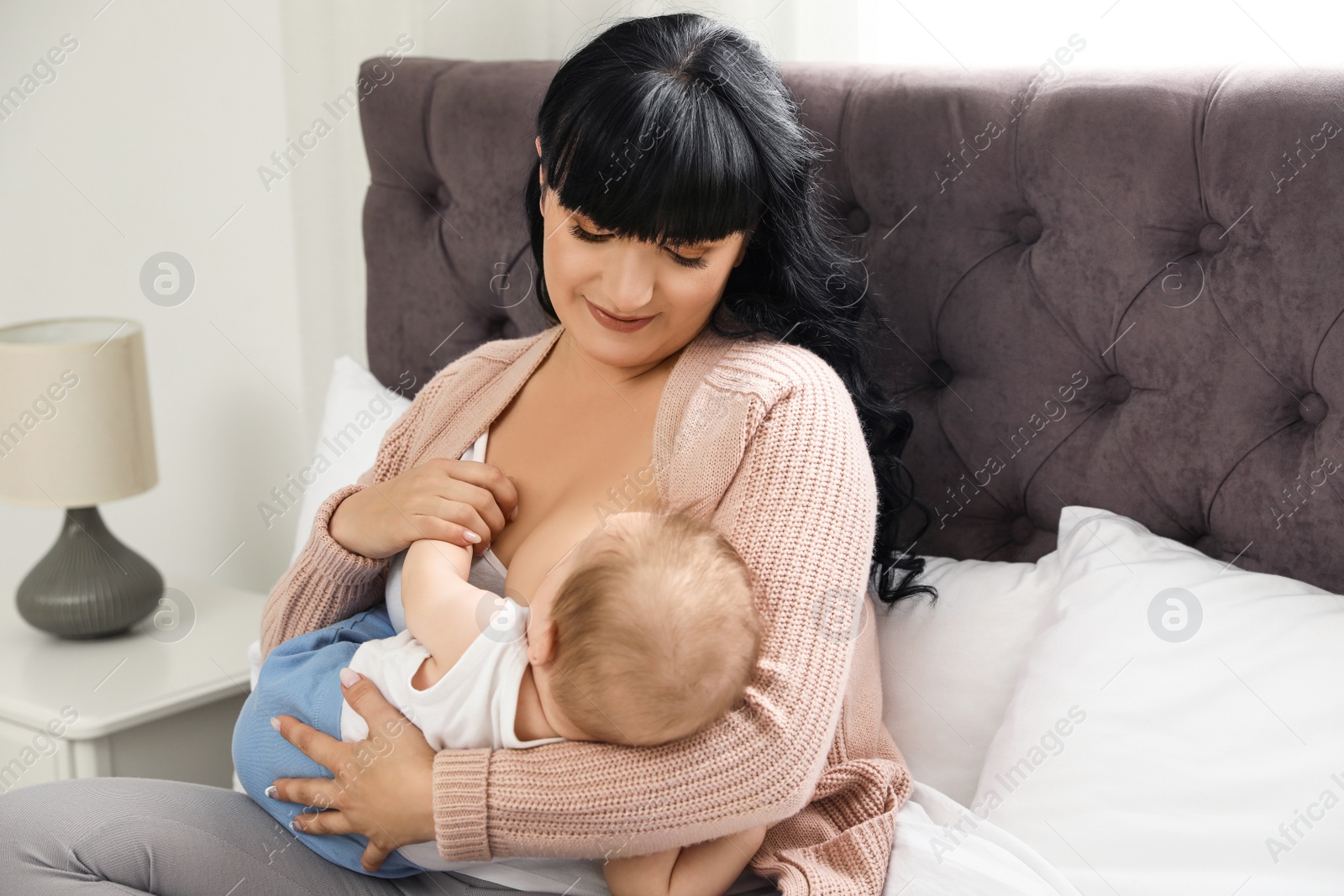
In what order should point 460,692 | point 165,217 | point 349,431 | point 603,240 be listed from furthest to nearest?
point 165,217 < point 349,431 < point 603,240 < point 460,692

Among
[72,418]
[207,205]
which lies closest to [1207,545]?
[72,418]

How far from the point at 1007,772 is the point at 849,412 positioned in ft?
A: 1.37

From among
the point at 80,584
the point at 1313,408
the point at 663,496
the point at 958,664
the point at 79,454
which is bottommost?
the point at 80,584

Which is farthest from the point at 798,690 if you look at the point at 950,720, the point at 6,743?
the point at 6,743

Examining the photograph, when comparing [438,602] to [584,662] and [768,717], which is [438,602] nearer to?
[584,662]

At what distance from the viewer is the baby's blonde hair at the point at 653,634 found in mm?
921

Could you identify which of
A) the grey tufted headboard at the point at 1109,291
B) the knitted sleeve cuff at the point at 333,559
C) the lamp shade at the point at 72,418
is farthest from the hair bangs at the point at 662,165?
the lamp shade at the point at 72,418

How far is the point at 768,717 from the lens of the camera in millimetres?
979

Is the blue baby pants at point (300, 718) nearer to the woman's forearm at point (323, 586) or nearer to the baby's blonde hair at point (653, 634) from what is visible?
the woman's forearm at point (323, 586)

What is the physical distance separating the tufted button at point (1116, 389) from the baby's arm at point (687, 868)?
0.68 m

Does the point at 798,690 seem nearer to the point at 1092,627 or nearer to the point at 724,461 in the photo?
the point at 724,461

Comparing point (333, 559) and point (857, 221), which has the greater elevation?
point (857, 221)

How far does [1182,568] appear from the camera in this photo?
1.19 meters

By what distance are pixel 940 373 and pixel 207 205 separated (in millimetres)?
1711
